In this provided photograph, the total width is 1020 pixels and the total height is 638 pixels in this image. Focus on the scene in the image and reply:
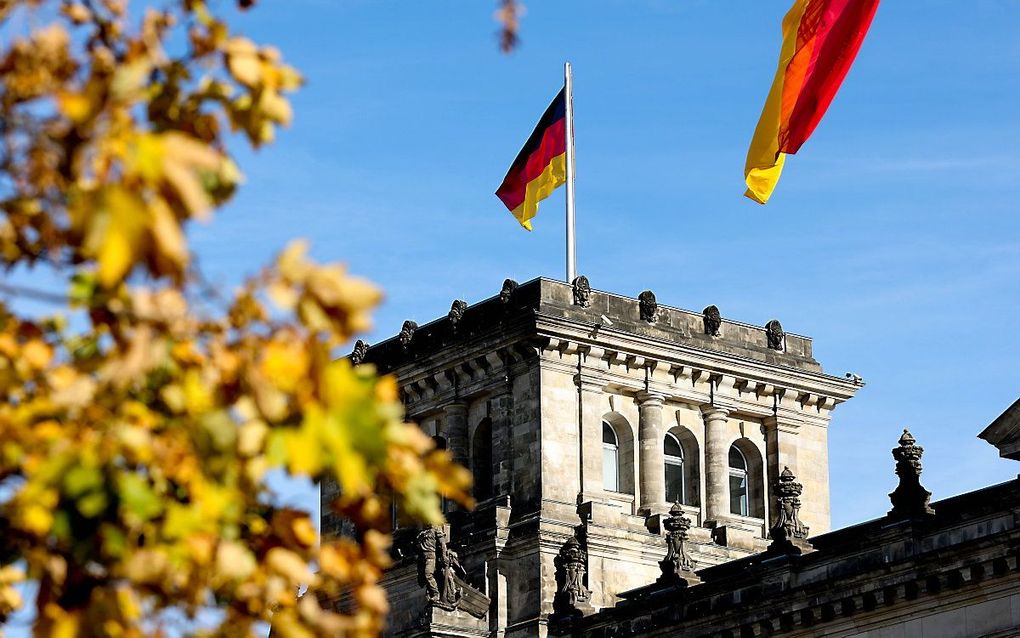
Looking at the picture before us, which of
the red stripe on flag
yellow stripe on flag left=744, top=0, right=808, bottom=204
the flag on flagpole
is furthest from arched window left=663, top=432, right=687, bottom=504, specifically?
the flag on flagpole

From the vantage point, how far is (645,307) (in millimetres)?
59406

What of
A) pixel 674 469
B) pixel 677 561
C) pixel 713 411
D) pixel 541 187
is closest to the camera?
pixel 677 561

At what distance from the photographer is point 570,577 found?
168 ft

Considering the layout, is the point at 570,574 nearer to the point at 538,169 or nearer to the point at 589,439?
the point at 589,439

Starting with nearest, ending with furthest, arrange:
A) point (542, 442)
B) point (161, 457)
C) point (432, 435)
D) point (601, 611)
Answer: point (161, 457), point (601, 611), point (542, 442), point (432, 435)

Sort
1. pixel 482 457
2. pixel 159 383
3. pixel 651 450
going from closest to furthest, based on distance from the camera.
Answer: pixel 159 383
pixel 651 450
pixel 482 457

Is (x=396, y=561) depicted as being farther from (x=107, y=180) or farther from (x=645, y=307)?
(x=107, y=180)

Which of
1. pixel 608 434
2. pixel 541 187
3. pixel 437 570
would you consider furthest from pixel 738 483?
pixel 437 570

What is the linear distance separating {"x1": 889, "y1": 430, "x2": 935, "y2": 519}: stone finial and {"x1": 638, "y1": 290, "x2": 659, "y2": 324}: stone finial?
17733 millimetres

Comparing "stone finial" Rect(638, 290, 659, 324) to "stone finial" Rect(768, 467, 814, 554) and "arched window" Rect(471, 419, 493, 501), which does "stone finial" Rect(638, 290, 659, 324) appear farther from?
"stone finial" Rect(768, 467, 814, 554)

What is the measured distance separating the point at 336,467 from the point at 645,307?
1981 inches

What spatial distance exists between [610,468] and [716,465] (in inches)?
131

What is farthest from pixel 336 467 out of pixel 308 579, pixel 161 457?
pixel 308 579

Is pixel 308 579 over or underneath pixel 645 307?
underneath
